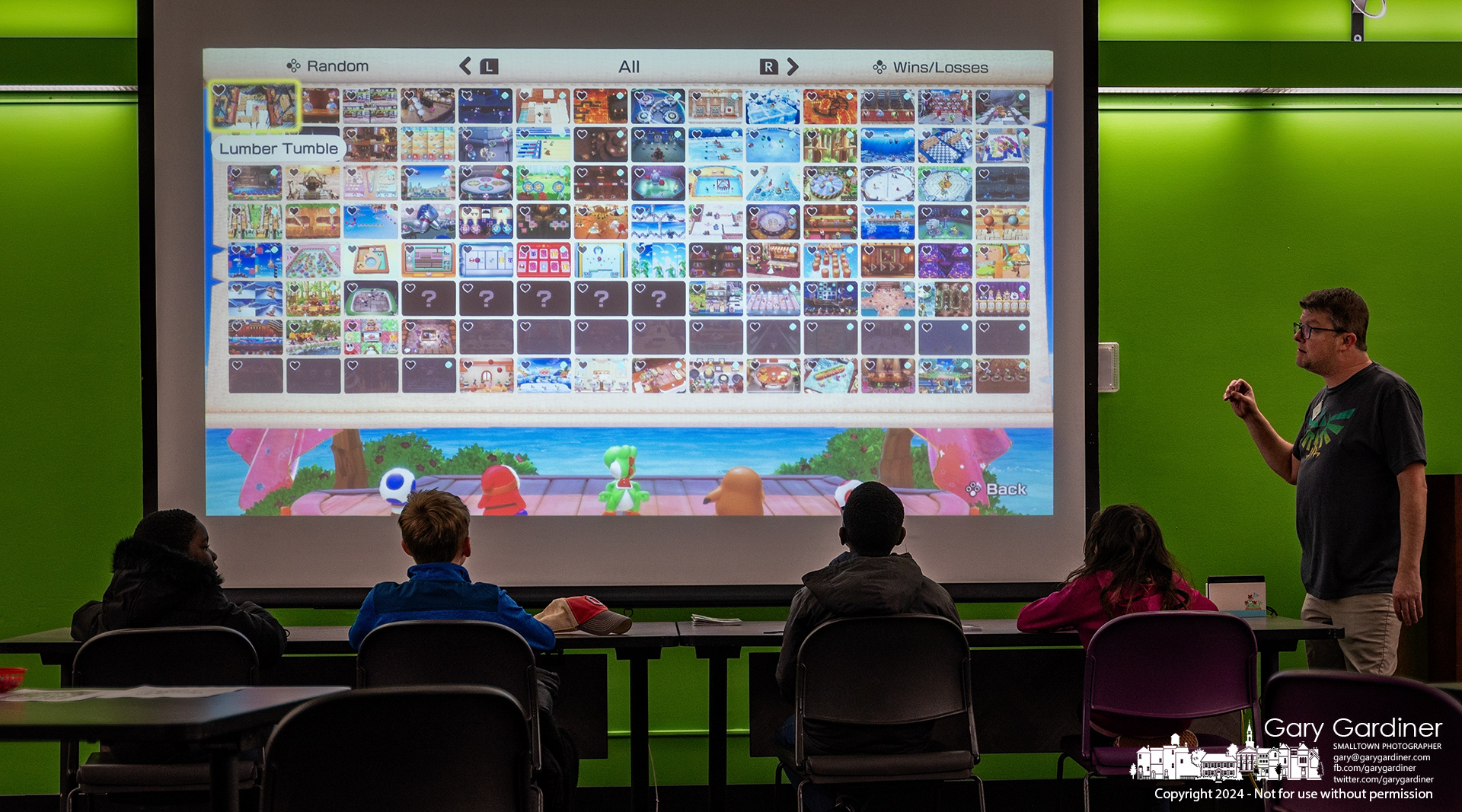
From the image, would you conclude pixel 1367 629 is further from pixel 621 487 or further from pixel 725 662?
pixel 621 487

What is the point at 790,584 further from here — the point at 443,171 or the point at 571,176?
the point at 443,171

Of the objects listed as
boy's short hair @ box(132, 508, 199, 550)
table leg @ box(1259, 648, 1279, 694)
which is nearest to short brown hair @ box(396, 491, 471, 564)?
boy's short hair @ box(132, 508, 199, 550)

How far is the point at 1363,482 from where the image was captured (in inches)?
114

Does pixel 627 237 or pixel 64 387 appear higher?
pixel 627 237

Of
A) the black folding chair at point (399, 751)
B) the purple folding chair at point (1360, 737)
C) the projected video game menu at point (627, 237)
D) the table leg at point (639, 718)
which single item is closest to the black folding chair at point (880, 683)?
the table leg at point (639, 718)

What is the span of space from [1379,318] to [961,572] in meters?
2.14

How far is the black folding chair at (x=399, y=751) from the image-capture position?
1429mm

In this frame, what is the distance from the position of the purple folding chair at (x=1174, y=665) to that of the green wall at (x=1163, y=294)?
4.46ft

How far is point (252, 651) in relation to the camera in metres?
2.26

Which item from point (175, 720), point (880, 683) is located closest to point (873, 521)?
point (880, 683)

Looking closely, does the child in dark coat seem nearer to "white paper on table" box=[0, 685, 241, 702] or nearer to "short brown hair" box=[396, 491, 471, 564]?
"short brown hair" box=[396, 491, 471, 564]

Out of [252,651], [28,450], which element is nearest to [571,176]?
[252,651]

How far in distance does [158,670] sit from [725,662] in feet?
4.71

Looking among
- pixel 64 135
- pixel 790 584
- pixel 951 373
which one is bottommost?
pixel 790 584
